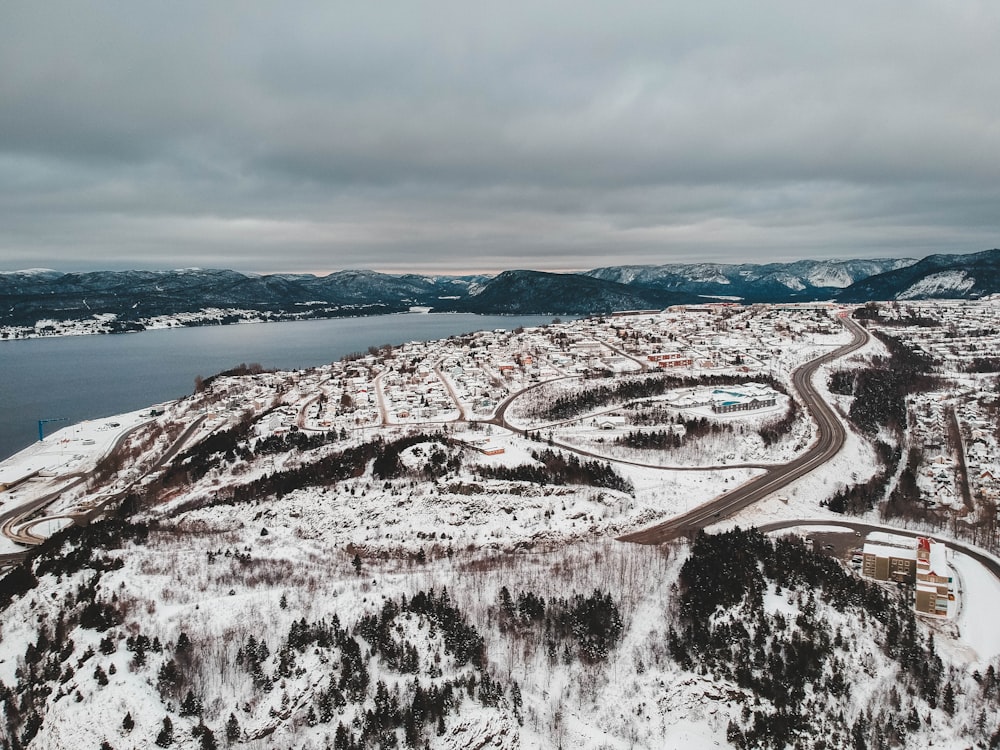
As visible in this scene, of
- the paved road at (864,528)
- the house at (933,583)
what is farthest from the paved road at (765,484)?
the house at (933,583)

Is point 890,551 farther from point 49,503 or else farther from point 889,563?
point 49,503

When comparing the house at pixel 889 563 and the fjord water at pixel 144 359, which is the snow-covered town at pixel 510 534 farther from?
the fjord water at pixel 144 359

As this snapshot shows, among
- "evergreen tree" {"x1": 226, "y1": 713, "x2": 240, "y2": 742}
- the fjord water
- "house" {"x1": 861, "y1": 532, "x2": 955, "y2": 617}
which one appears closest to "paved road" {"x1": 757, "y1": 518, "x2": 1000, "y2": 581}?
"house" {"x1": 861, "y1": 532, "x2": 955, "y2": 617}

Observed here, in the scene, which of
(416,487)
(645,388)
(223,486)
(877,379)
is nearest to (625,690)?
(416,487)

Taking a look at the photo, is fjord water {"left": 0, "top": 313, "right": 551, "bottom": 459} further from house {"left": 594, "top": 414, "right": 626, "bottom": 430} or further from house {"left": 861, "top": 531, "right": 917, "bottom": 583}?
house {"left": 861, "top": 531, "right": 917, "bottom": 583}

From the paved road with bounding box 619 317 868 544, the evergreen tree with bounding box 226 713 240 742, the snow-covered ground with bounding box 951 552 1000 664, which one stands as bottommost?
the evergreen tree with bounding box 226 713 240 742

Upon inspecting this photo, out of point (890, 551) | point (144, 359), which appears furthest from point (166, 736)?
point (144, 359)
